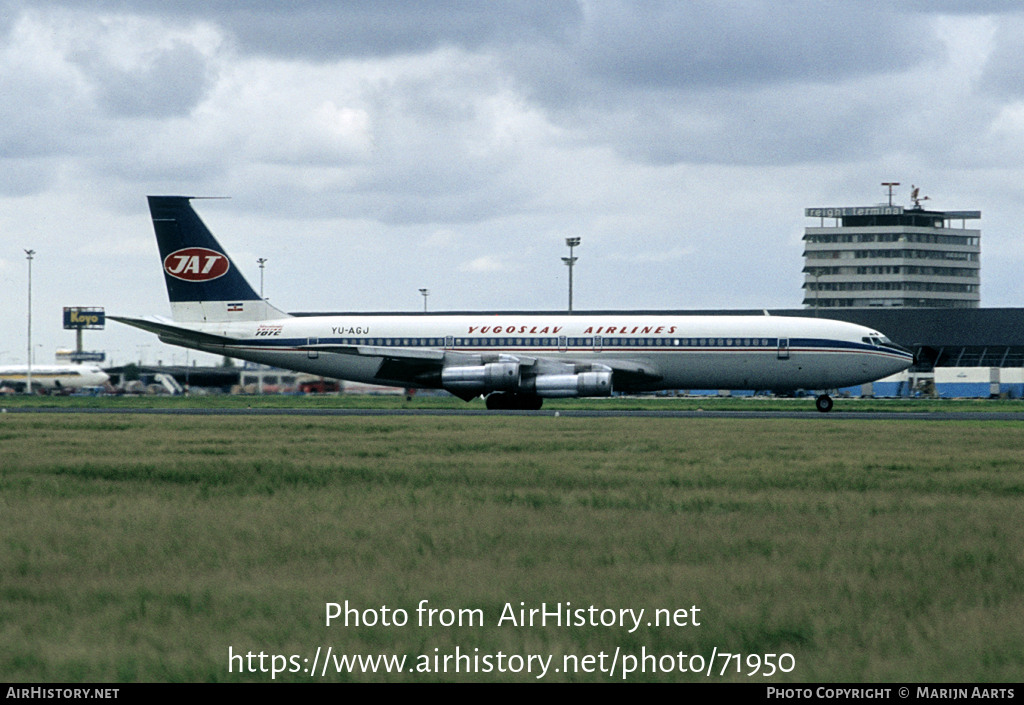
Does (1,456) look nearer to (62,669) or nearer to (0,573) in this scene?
(0,573)

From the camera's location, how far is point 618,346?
54.9 metres

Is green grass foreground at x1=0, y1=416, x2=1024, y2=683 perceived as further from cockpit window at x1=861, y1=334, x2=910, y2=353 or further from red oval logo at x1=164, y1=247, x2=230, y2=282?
red oval logo at x1=164, y1=247, x2=230, y2=282

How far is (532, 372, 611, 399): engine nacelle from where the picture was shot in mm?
52281

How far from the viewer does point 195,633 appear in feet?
31.5

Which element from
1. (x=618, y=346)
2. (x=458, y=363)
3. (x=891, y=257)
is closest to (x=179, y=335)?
(x=458, y=363)

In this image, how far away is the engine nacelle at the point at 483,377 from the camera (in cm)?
5369

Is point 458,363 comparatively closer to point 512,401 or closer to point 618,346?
point 512,401

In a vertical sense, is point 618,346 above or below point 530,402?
above

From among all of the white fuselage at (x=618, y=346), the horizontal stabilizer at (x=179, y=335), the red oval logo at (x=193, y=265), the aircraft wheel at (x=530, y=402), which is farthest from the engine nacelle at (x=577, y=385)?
the red oval logo at (x=193, y=265)

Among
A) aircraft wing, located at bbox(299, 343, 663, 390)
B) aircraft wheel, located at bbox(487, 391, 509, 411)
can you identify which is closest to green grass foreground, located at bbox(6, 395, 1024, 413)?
aircraft wheel, located at bbox(487, 391, 509, 411)

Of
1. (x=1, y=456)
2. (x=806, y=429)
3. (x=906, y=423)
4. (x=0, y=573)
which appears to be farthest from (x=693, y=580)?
(x=906, y=423)

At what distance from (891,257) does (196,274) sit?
144 metres

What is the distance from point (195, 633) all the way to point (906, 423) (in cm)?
3778

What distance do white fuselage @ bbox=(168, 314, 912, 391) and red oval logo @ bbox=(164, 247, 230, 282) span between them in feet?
8.18
